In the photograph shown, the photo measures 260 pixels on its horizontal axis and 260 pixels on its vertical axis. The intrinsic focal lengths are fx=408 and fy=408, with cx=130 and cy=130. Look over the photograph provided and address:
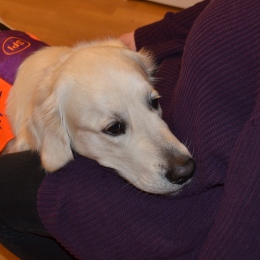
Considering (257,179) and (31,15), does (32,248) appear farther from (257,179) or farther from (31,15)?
(31,15)

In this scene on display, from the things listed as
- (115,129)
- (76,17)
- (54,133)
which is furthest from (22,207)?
(76,17)

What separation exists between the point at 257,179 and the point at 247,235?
13 cm

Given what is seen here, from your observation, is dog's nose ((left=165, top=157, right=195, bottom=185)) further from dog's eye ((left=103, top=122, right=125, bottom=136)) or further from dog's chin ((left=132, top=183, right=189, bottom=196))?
dog's eye ((left=103, top=122, right=125, bottom=136))

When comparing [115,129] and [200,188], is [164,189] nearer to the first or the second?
A: [200,188]

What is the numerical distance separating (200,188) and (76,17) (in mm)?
2230

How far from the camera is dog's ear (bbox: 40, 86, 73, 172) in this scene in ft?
4.22

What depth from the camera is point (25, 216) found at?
1237 mm

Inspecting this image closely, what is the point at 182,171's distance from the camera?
1148mm

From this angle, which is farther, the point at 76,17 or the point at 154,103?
the point at 76,17

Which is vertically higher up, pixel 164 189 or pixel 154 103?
pixel 154 103

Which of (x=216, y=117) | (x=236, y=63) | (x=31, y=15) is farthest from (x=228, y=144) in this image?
(x=31, y=15)

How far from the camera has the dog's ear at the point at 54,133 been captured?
50.7 inches

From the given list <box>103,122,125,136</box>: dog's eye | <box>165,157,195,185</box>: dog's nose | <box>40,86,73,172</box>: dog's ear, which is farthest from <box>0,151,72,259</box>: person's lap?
<box>165,157,195,185</box>: dog's nose

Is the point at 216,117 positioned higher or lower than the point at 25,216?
higher
